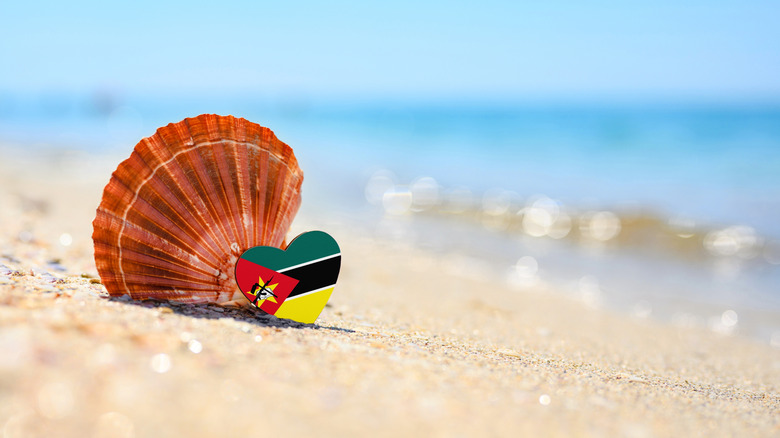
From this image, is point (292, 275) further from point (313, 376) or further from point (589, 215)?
point (589, 215)

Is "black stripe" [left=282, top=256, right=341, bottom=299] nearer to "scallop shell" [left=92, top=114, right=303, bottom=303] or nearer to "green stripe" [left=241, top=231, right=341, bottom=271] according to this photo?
"green stripe" [left=241, top=231, right=341, bottom=271]

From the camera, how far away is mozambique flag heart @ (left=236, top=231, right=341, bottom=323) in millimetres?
2969

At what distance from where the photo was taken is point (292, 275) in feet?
9.96

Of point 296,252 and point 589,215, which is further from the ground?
point 589,215

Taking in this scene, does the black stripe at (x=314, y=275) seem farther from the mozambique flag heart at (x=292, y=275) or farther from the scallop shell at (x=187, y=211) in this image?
the scallop shell at (x=187, y=211)

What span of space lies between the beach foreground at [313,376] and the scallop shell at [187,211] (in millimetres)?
141

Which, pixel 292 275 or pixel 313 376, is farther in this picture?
pixel 292 275

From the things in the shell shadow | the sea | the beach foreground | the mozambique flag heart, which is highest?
the sea

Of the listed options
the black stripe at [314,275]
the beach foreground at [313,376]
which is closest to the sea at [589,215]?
the beach foreground at [313,376]

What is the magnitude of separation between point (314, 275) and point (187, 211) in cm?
78

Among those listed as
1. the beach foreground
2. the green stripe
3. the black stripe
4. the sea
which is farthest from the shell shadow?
the sea

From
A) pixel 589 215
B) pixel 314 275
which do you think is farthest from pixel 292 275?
pixel 589 215

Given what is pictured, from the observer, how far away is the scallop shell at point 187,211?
2805mm

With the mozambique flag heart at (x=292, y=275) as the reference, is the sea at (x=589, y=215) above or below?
above
